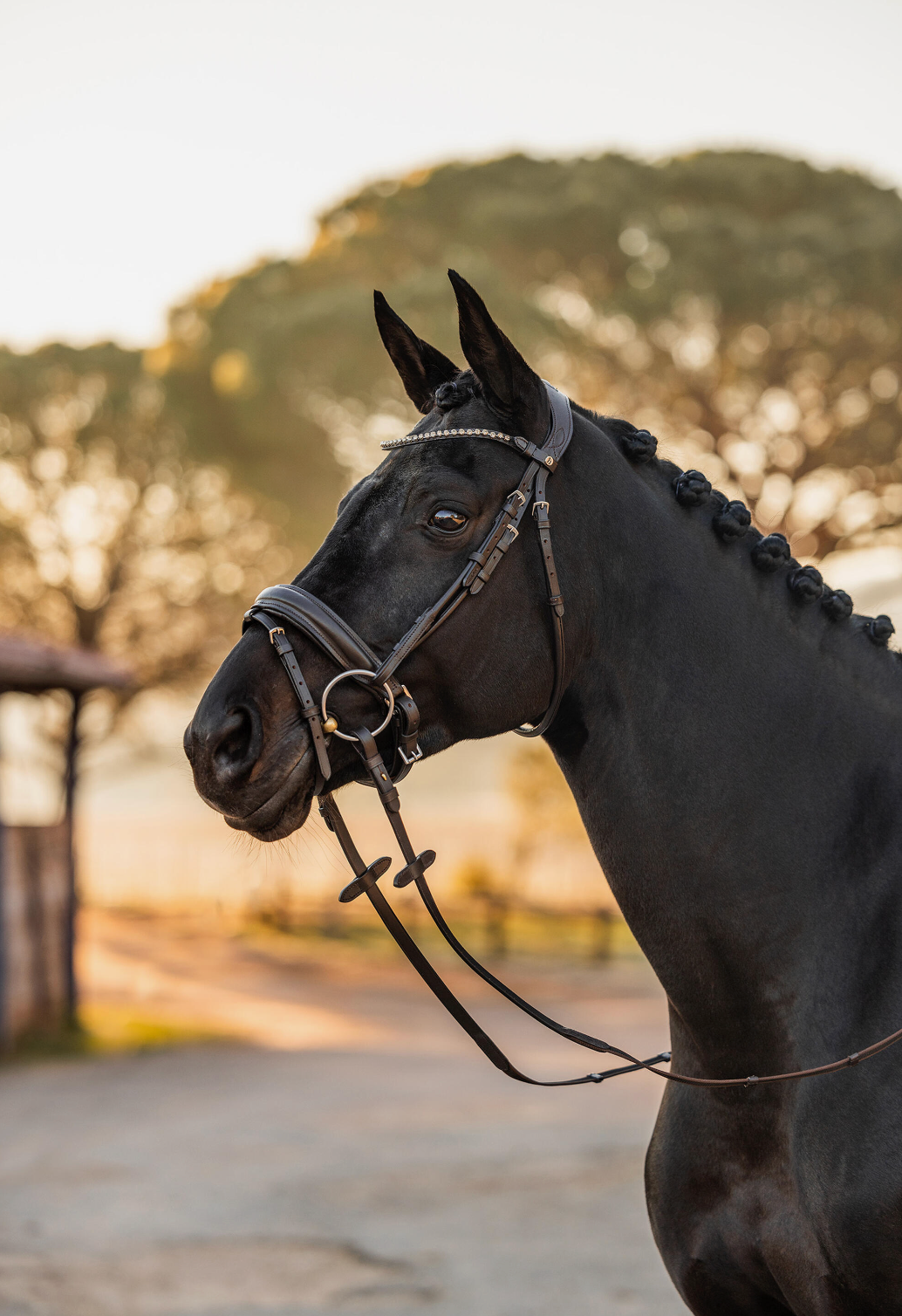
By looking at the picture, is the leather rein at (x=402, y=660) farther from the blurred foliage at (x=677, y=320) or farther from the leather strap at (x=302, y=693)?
the blurred foliage at (x=677, y=320)

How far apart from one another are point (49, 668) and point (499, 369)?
8372 millimetres

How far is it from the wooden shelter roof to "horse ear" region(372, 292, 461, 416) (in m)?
7.61

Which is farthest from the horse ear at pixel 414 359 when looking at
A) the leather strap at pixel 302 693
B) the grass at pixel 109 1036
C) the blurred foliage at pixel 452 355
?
the blurred foliage at pixel 452 355

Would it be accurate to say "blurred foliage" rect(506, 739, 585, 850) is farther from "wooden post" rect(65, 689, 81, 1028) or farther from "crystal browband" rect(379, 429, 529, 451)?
"crystal browband" rect(379, 429, 529, 451)

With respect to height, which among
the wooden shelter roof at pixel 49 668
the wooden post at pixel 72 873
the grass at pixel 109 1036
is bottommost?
the grass at pixel 109 1036

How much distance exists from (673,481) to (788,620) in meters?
0.36

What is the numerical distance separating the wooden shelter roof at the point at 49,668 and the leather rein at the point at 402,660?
7.84 metres

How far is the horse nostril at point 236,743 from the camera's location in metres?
1.86

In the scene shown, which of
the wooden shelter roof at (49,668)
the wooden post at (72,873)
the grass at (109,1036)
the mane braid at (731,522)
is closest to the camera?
the mane braid at (731,522)

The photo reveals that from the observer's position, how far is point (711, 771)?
2086 millimetres

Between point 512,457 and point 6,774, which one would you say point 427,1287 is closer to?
point 512,457

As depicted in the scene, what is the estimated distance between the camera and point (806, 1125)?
1976 millimetres

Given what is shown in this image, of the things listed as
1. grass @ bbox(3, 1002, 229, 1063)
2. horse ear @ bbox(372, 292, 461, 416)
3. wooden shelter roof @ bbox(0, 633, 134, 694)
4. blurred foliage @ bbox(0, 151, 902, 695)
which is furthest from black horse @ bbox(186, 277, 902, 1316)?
blurred foliage @ bbox(0, 151, 902, 695)

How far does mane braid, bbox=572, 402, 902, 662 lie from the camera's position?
2207 millimetres
